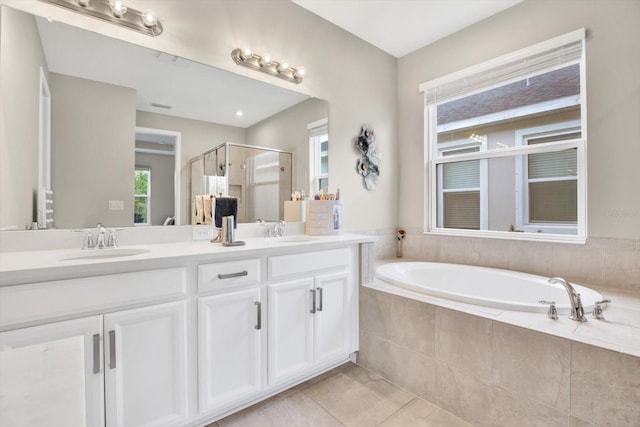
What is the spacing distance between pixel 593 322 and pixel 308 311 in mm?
1423

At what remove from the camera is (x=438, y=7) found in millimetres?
2445

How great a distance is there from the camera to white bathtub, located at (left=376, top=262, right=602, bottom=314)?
5.56 feet

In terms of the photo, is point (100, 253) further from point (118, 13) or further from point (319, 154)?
point (319, 154)

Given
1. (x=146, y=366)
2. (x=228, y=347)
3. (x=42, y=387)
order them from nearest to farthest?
(x=42, y=387), (x=146, y=366), (x=228, y=347)

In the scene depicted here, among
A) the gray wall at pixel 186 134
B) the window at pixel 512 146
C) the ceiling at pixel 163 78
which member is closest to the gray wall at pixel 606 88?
the window at pixel 512 146

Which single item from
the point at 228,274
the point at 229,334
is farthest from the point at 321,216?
the point at 229,334

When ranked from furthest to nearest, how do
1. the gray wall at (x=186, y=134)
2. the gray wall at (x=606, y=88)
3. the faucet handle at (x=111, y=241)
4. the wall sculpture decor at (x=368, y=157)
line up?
1. the wall sculpture decor at (x=368, y=157)
2. the gray wall at (x=606, y=88)
3. the gray wall at (x=186, y=134)
4. the faucet handle at (x=111, y=241)

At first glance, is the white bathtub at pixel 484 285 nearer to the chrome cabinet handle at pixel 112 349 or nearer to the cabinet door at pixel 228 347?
the cabinet door at pixel 228 347

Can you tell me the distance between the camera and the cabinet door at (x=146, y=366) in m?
1.20

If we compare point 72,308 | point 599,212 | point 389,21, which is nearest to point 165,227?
point 72,308

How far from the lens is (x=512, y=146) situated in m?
2.57

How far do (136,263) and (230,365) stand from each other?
689mm

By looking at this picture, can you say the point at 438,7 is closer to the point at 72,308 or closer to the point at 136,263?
the point at 136,263

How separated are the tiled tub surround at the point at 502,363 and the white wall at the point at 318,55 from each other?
3.71 feet
